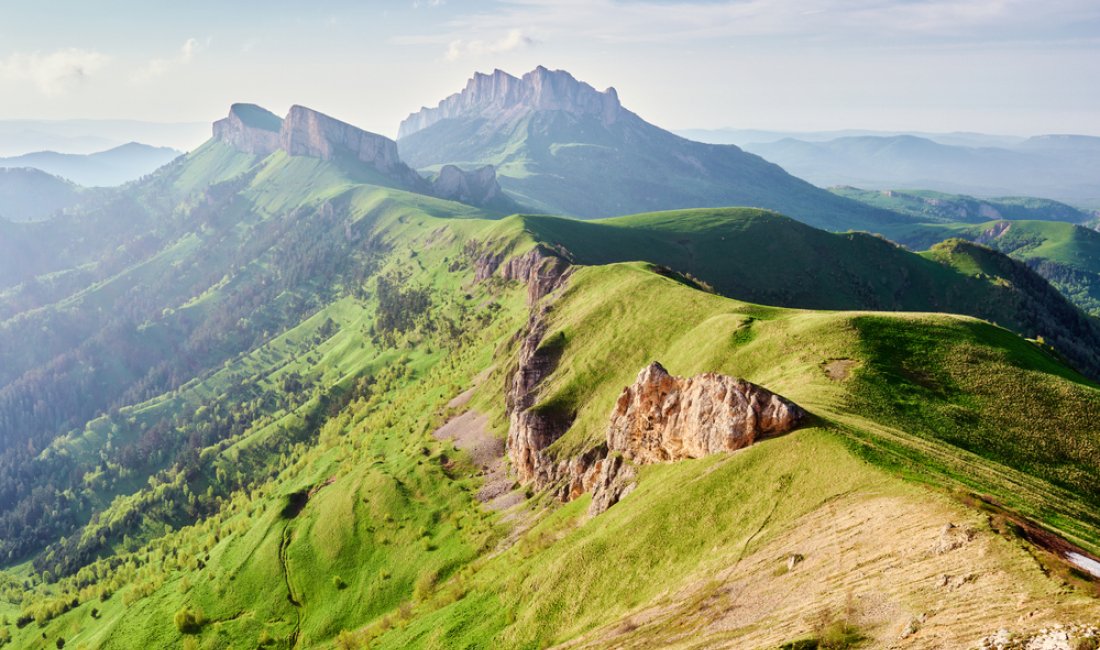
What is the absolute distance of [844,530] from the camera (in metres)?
43.7

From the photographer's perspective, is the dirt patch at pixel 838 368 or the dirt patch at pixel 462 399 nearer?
the dirt patch at pixel 838 368

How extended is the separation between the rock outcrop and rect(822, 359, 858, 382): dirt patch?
60.5ft

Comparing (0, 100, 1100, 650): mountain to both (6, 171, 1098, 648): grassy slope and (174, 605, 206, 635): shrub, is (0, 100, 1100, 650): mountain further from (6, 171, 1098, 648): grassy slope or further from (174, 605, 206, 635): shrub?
(174, 605, 206, 635): shrub

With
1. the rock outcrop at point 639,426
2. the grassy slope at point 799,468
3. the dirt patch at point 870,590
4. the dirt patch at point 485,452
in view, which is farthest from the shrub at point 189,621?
the dirt patch at point 870,590

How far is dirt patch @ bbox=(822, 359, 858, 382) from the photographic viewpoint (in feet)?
241

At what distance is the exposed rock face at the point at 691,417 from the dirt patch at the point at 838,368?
60.6 feet

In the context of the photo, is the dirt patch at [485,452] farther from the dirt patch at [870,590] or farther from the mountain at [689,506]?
the dirt patch at [870,590]

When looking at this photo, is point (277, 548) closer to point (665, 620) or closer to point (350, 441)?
point (350, 441)

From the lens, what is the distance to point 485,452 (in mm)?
137625

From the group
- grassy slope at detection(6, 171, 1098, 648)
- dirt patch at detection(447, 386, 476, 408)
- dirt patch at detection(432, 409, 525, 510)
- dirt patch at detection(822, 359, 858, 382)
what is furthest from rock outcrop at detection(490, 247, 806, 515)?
dirt patch at detection(447, 386, 476, 408)

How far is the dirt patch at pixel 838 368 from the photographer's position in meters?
73.6

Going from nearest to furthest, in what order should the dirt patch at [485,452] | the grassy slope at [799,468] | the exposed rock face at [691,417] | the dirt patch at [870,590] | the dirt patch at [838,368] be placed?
the dirt patch at [870,590]
the grassy slope at [799,468]
the exposed rock face at [691,417]
the dirt patch at [838,368]
the dirt patch at [485,452]

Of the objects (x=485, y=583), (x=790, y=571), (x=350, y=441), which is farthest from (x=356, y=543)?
(x=790, y=571)

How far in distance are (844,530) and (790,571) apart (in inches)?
198
